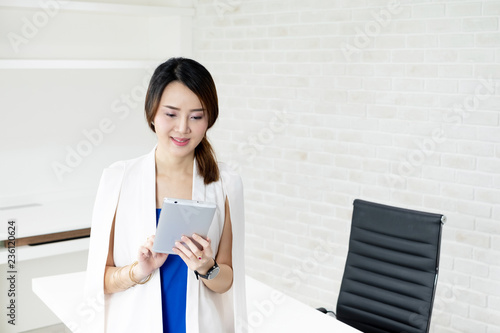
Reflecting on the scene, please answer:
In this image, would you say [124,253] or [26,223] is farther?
[26,223]

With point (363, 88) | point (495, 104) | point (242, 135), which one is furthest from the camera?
point (242, 135)

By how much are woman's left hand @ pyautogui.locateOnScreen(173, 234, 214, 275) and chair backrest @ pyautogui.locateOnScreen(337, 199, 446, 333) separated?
1252 millimetres

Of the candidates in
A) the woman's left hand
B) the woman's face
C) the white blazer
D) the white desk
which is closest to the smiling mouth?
the woman's face

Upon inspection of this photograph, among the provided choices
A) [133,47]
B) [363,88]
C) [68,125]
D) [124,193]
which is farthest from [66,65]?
[124,193]

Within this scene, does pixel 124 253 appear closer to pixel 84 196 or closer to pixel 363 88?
pixel 363 88

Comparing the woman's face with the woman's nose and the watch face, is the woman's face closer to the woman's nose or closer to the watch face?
the woman's nose

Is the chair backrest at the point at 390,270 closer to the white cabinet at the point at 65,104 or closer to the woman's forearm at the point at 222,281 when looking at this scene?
the woman's forearm at the point at 222,281

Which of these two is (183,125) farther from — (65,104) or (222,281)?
(65,104)

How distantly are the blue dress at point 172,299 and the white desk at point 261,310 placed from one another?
1.93ft

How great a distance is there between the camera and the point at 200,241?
158cm

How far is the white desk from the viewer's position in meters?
2.32

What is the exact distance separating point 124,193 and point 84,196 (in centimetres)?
286

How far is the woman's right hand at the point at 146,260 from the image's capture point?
1.58 m

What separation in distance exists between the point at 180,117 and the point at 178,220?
0.86 feet
